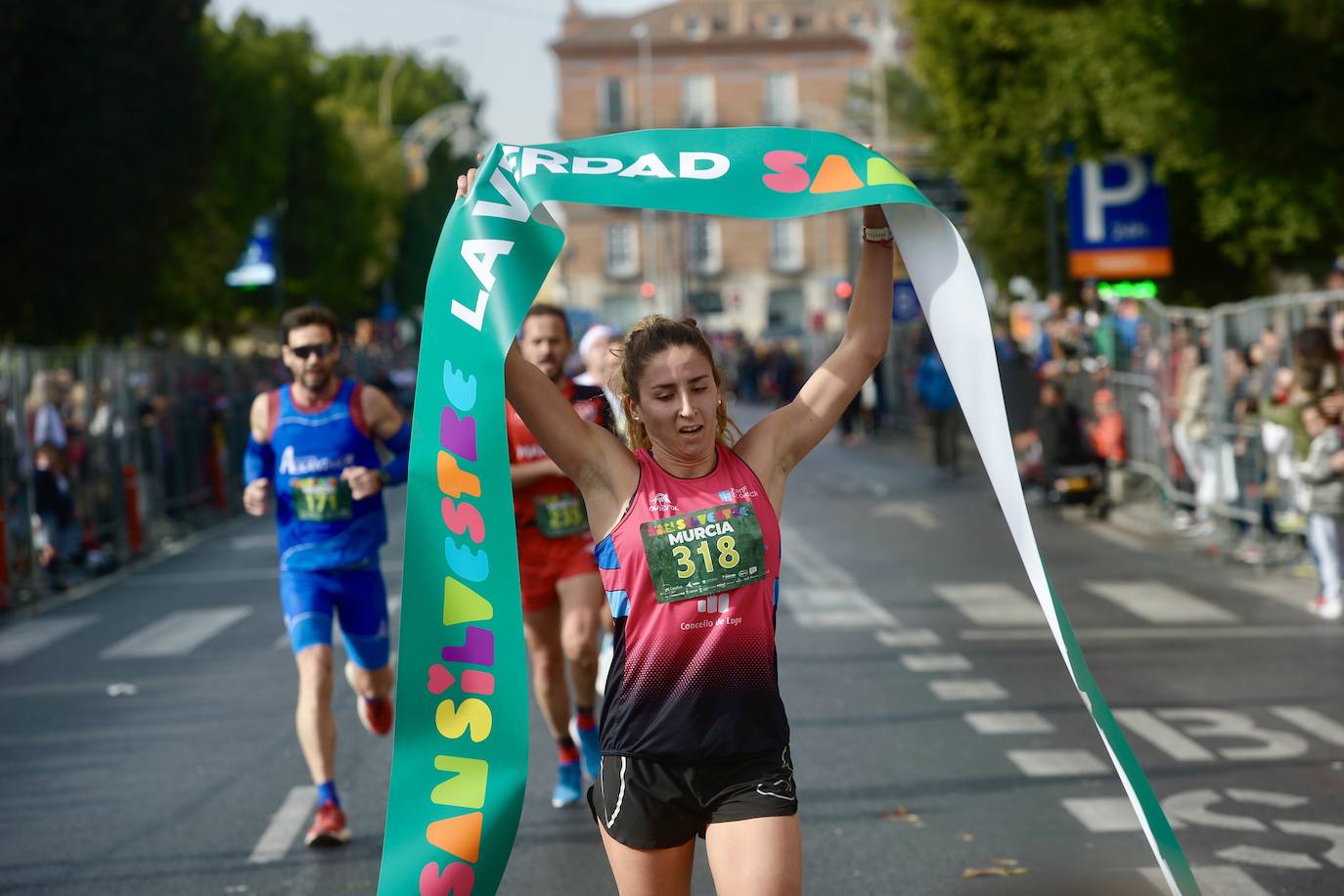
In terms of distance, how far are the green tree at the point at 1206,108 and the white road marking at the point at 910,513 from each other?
4462 mm

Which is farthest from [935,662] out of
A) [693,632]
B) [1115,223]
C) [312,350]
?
[1115,223]

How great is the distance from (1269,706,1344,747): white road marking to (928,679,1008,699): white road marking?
A: 4.67 feet

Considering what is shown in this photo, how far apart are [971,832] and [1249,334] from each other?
33.9 ft

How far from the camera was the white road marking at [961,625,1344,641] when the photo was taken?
1239cm

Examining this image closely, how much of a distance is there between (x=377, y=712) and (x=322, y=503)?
3.24 ft

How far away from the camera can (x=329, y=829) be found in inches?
289

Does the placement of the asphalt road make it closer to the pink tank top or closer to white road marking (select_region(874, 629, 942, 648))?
white road marking (select_region(874, 629, 942, 648))

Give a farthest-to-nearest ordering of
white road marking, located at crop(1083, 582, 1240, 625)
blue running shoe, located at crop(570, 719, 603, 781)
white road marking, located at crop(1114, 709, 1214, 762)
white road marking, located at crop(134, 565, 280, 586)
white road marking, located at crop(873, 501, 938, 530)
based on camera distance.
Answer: white road marking, located at crop(873, 501, 938, 530), white road marking, located at crop(134, 565, 280, 586), white road marking, located at crop(1083, 582, 1240, 625), white road marking, located at crop(1114, 709, 1214, 762), blue running shoe, located at crop(570, 719, 603, 781)

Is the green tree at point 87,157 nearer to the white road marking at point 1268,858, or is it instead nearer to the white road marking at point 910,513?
the white road marking at point 910,513

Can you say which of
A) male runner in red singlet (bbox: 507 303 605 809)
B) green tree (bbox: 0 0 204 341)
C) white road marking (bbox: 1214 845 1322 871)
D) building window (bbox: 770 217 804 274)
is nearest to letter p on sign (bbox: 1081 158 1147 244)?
green tree (bbox: 0 0 204 341)

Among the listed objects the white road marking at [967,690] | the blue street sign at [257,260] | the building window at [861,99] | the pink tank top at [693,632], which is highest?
the building window at [861,99]

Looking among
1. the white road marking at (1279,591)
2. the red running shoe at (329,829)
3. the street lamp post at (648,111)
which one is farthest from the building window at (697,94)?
the red running shoe at (329,829)

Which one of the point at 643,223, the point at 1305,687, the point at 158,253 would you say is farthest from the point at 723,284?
the point at 1305,687

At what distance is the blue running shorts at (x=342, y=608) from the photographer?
7531mm
